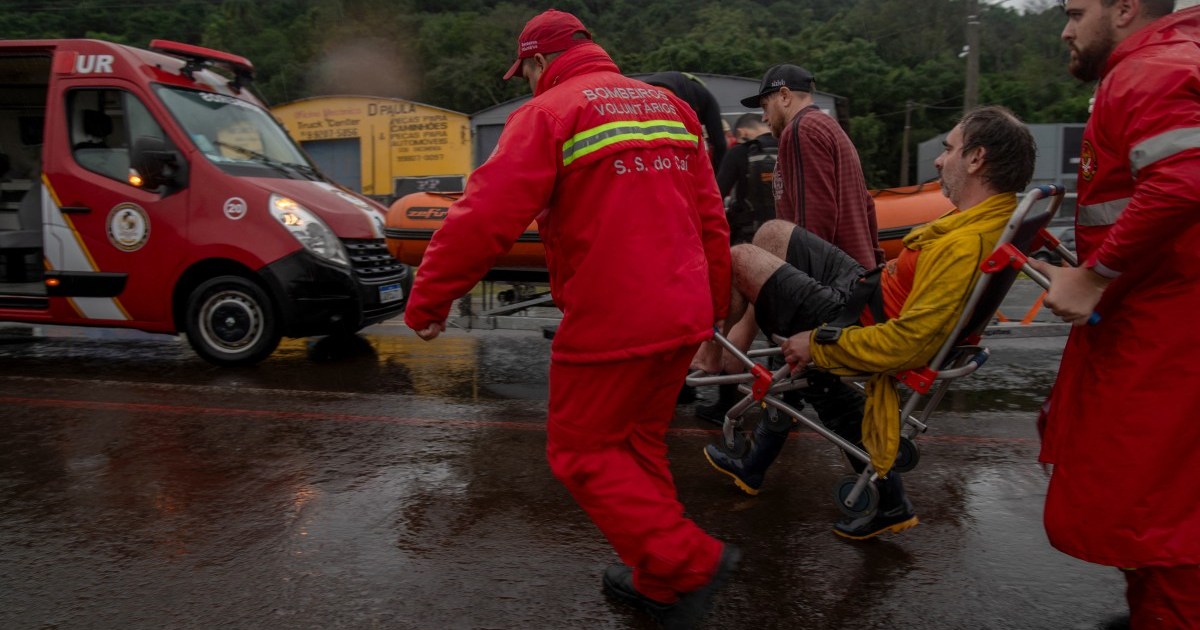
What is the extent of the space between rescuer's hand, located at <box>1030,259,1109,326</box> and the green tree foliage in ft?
131

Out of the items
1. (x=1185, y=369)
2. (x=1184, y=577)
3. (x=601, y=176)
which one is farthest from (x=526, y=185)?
(x=1184, y=577)

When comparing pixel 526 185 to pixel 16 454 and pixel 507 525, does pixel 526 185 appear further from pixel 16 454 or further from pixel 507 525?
pixel 16 454

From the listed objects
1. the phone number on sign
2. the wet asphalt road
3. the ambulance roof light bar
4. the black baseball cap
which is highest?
the phone number on sign

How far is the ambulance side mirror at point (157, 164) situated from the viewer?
6.17m

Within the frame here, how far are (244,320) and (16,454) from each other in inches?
85.2

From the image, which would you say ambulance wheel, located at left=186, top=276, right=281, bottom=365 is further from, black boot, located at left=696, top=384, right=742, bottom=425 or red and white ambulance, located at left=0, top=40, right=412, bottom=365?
black boot, located at left=696, top=384, right=742, bottom=425

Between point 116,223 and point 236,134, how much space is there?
110 cm

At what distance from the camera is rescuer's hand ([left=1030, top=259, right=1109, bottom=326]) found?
2.32m

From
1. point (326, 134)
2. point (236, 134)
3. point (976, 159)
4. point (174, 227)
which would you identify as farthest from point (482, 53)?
point (976, 159)

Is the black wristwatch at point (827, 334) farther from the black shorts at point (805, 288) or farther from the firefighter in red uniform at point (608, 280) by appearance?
the firefighter in red uniform at point (608, 280)

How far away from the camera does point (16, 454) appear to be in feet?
14.6

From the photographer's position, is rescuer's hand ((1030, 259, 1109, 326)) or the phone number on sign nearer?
rescuer's hand ((1030, 259, 1109, 326))

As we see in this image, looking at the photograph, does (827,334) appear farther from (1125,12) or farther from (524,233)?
(524,233)

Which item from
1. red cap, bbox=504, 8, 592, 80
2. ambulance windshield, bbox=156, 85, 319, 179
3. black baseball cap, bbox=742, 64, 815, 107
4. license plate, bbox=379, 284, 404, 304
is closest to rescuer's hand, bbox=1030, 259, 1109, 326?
red cap, bbox=504, 8, 592, 80
